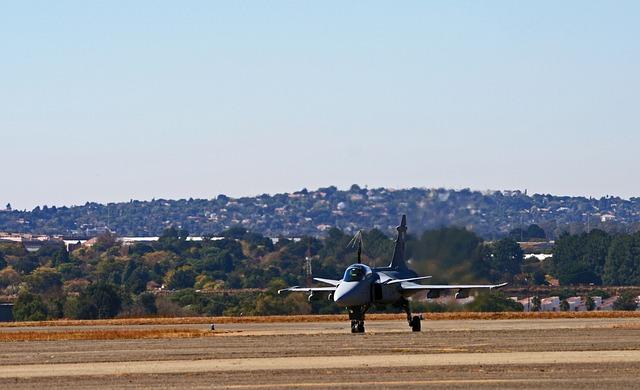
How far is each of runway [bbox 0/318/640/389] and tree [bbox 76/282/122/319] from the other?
46.4 metres

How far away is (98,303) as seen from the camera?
104688 millimetres

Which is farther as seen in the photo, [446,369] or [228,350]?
[228,350]

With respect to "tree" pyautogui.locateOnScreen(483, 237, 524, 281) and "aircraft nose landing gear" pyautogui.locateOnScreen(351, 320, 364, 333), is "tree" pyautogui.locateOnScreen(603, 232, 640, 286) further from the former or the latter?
"aircraft nose landing gear" pyautogui.locateOnScreen(351, 320, 364, 333)

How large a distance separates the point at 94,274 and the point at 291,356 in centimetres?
14824

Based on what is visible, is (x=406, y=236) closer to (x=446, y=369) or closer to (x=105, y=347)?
(x=105, y=347)

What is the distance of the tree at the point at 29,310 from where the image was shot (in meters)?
101

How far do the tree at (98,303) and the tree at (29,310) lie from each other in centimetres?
251

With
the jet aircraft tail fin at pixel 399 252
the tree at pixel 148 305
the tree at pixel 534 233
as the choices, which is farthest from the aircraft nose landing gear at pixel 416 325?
the tree at pixel 534 233

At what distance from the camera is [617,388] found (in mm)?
31469

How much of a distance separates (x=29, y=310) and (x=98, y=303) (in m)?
4.90

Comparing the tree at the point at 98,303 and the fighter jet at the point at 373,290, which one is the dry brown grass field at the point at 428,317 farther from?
the tree at the point at 98,303

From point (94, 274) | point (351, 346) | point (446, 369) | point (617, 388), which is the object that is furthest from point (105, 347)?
point (94, 274)

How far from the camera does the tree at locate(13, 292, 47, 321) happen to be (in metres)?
101

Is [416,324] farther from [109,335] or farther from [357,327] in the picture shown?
[109,335]
